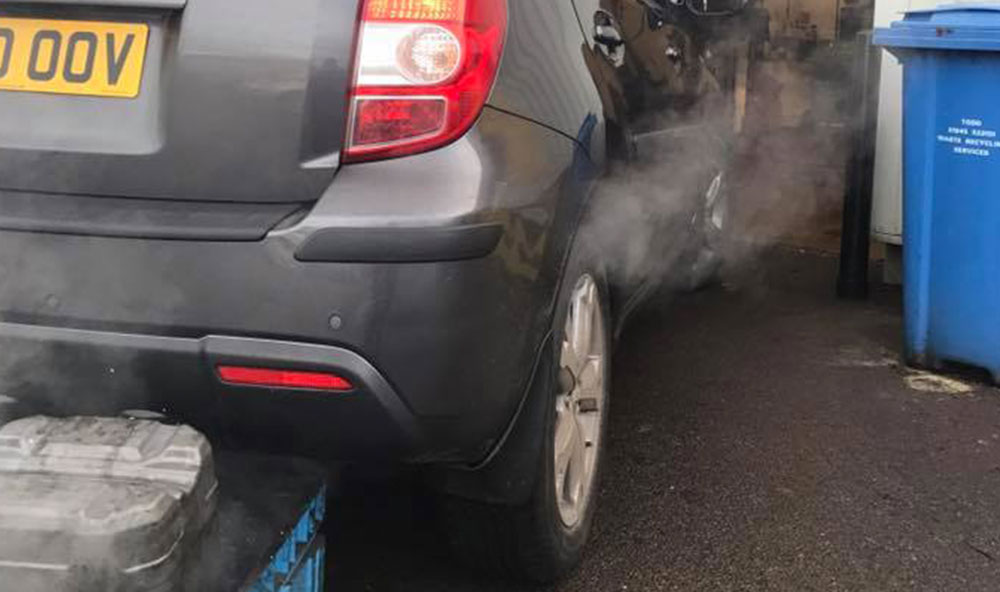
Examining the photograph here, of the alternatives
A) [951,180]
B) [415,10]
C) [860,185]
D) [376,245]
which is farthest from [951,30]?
[376,245]

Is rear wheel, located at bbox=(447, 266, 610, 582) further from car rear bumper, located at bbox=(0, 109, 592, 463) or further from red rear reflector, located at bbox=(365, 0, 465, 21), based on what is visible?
red rear reflector, located at bbox=(365, 0, 465, 21)

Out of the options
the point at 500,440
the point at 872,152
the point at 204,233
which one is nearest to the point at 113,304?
the point at 204,233

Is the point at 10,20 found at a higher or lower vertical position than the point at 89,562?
higher

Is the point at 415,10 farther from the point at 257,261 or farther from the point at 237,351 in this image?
the point at 237,351

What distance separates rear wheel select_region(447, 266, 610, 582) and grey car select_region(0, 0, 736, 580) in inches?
17.9

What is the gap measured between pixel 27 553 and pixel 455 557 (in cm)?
135

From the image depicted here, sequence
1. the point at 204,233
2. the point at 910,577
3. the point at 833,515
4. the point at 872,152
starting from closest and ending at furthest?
1. the point at 204,233
2. the point at 910,577
3. the point at 833,515
4. the point at 872,152

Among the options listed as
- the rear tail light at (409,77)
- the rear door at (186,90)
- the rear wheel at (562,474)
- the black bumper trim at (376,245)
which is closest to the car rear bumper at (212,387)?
the black bumper trim at (376,245)

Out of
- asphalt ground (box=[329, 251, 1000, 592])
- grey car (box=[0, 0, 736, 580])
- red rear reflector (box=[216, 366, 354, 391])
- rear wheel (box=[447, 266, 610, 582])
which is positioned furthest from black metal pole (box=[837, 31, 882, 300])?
red rear reflector (box=[216, 366, 354, 391])

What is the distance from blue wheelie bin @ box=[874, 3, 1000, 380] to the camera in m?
3.97

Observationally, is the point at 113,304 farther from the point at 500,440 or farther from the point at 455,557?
the point at 455,557

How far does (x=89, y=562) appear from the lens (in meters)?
1.66

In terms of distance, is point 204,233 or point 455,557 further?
point 455,557

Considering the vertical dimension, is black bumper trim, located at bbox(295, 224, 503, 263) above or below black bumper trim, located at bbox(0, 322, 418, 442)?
above
